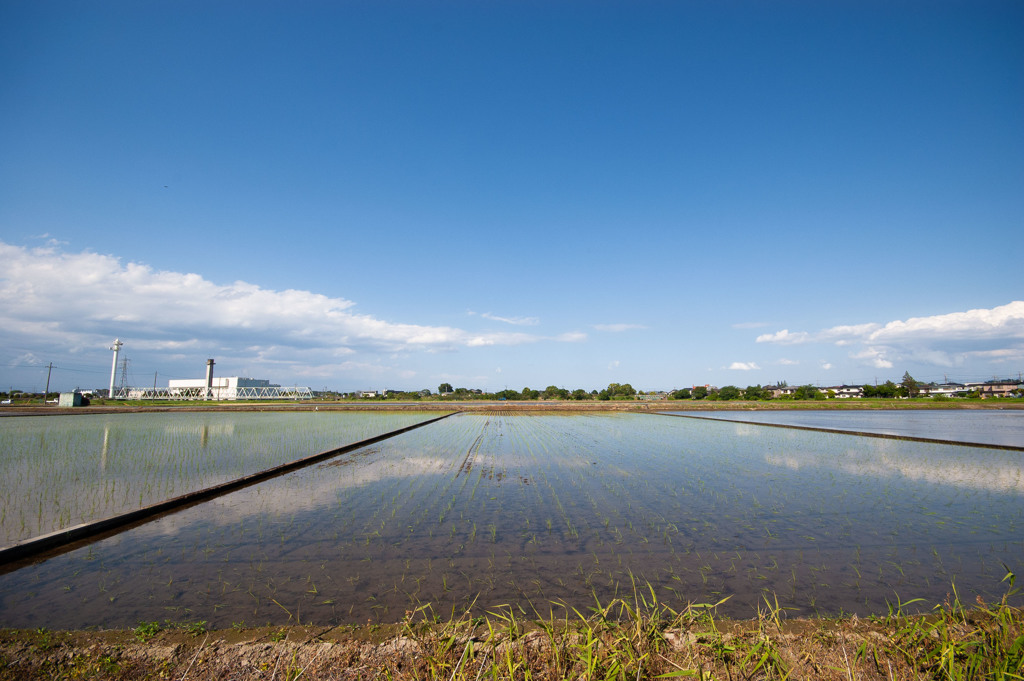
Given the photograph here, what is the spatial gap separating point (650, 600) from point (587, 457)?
9563 millimetres

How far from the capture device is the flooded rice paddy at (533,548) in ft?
13.9

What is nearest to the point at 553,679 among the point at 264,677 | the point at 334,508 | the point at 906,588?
the point at 264,677

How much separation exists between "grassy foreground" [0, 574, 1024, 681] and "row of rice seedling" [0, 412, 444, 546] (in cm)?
467

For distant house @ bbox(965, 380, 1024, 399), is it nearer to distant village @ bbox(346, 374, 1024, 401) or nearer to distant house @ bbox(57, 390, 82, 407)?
distant village @ bbox(346, 374, 1024, 401)

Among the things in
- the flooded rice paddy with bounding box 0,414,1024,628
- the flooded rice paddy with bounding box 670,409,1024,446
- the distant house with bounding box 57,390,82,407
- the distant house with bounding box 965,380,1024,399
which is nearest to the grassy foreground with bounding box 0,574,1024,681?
the flooded rice paddy with bounding box 0,414,1024,628

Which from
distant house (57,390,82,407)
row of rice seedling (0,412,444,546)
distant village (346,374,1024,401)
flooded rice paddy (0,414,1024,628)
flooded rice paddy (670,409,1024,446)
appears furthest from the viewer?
distant village (346,374,1024,401)

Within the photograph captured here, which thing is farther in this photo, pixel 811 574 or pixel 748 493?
pixel 748 493

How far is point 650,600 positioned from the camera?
426 cm

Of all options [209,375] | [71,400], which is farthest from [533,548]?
[209,375]

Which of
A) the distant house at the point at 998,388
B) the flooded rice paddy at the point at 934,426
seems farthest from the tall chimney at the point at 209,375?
the distant house at the point at 998,388

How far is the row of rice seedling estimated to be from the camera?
23.9ft

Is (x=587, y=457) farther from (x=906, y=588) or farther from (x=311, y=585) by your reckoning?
(x=311, y=585)

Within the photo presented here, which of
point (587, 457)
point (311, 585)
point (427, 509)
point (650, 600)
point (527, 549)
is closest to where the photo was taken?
point (650, 600)

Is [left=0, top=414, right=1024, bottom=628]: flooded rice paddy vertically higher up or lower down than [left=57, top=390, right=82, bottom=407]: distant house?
lower down
